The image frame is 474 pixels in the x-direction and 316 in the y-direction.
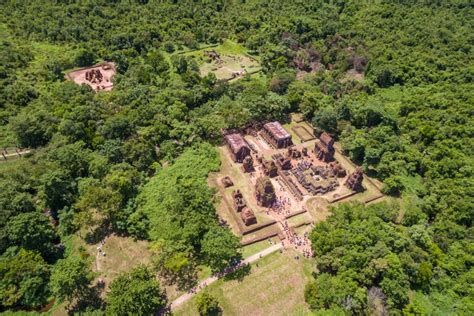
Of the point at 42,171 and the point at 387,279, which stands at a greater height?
the point at 387,279

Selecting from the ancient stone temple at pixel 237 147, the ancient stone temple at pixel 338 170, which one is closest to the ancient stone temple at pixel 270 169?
the ancient stone temple at pixel 237 147

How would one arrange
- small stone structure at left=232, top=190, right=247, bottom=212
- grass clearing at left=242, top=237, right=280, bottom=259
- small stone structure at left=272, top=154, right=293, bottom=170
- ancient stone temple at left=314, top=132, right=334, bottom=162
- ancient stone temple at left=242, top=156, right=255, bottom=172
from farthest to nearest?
ancient stone temple at left=314, top=132, right=334, bottom=162 < small stone structure at left=272, top=154, right=293, bottom=170 < ancient stone temple at left=242, top=156, right=255, bottom=172 < small stone structure at left=232, top=190, right=247, bottom=212 < grass clearing at left=242, top=237, right=280, bottom=259

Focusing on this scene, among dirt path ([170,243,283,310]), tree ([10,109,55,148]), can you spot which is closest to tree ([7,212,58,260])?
dirt path ([170,243,283,310])

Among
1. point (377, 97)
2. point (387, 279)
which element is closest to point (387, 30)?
point (377, 97)

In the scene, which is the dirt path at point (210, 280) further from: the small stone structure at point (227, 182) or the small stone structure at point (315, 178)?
the small stone structure at point (227, 182)

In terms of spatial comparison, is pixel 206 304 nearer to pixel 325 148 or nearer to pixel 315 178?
pixel 315 178

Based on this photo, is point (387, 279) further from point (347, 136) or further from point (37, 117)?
point (37, 117)

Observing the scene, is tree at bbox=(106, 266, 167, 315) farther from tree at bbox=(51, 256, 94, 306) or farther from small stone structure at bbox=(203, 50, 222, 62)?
small stone structure at bbox=(203, 50, 222, 62)
